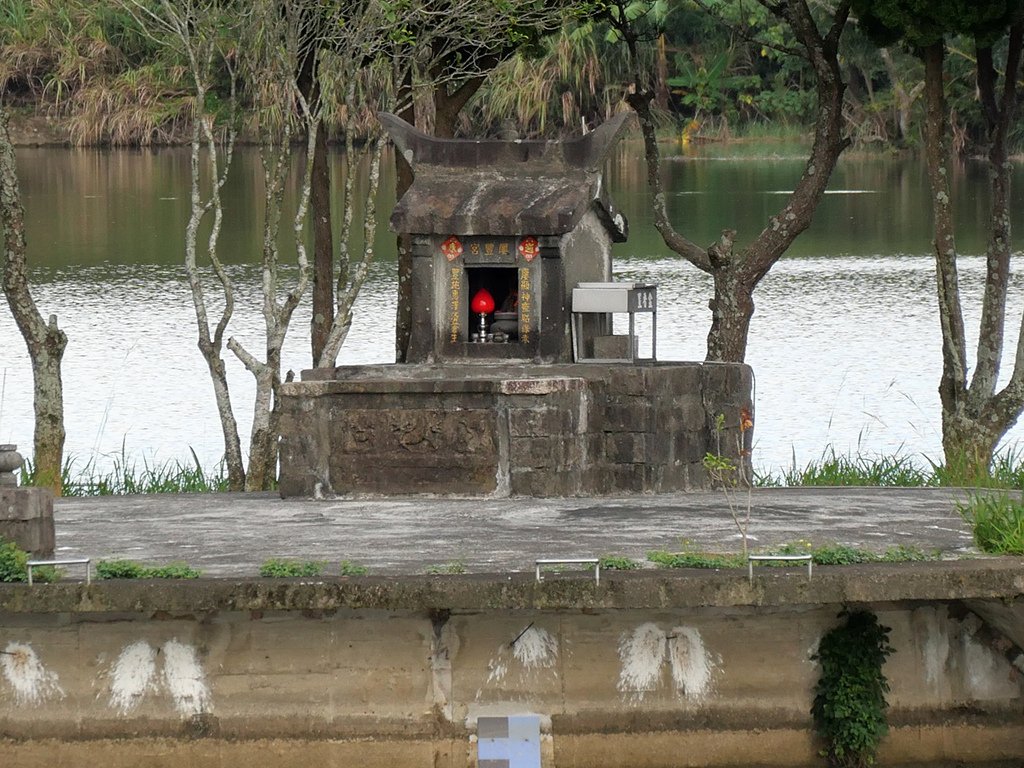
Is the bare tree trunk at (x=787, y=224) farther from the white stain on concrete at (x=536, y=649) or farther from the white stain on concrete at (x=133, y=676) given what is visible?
the white stain on concrete at (x=133, y=676)

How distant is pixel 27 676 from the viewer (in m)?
10.1

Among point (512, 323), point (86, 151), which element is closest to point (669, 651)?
point (512, 323)

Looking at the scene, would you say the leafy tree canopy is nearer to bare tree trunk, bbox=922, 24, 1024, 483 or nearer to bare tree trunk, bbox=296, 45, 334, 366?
bare tree trunk, bbox=922, 24, 1024, 483

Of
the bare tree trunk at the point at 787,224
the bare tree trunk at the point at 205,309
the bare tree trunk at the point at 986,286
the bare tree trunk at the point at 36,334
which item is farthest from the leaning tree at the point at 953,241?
the bare tree trunk at the point at 36,334

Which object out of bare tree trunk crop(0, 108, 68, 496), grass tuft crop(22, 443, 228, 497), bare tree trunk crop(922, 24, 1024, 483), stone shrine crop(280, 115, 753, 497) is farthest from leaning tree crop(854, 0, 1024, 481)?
bare tree trunk crop(0, 108, 68, 496)

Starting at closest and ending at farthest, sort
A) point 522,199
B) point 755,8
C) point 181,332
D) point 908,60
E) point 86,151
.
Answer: point 522,199 < point 181,332 < point 755,8 < point 908,60 < point 86,151

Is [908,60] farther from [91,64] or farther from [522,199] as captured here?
[522,199]

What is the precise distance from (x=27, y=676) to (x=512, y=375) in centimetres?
464

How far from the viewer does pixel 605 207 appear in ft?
47.6

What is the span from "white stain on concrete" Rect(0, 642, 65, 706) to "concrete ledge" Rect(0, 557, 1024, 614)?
588mm

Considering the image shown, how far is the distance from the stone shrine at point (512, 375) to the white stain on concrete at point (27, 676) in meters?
3.27

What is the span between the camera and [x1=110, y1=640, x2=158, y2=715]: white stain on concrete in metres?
10.1

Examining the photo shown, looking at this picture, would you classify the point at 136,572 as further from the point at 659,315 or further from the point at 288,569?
the point at 659,315

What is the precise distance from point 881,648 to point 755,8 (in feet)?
117
